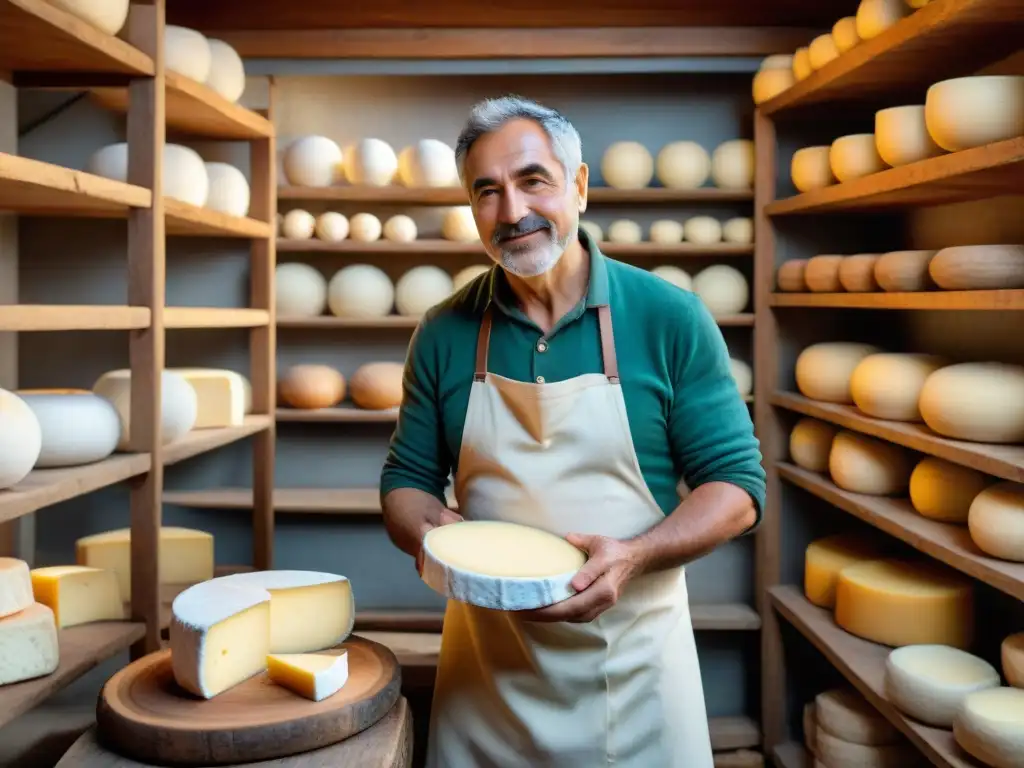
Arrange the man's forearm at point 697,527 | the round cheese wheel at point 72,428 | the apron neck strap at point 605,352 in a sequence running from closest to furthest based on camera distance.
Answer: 1. the man's forearm at point 697,527
2. the apron neck strap at point 605,352
3. the round cheese wheel at point 72,428

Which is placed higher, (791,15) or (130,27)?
(791,15)

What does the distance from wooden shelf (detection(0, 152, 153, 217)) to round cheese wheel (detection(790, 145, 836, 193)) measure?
185cm

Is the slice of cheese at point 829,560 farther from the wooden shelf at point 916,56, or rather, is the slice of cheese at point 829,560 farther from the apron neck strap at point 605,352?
the apron neck strap at point 605,352

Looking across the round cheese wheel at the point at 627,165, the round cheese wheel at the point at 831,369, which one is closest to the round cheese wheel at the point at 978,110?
the round cheese wheel at the point at 831,369

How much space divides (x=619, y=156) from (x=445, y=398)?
5.91 feet

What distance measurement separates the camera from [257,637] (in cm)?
146

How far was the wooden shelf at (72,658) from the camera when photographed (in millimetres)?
1584

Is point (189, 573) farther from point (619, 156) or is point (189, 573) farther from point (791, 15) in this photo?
point (791, 15)

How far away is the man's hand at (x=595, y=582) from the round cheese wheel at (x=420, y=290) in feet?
6.40

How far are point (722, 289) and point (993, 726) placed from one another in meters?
1.80

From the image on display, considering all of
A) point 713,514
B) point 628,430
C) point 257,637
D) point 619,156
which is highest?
point 619,156

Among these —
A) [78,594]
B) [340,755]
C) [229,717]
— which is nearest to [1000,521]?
[340,755]

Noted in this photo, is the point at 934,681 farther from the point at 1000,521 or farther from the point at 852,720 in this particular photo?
the point at 852,720

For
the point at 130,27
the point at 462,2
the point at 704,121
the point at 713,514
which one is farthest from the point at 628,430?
the point at 704,121
